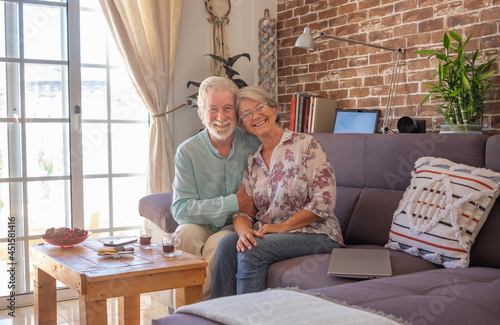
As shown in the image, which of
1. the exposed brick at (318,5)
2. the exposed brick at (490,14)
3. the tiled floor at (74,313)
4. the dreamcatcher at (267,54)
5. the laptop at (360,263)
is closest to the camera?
the laptop at (360,263)

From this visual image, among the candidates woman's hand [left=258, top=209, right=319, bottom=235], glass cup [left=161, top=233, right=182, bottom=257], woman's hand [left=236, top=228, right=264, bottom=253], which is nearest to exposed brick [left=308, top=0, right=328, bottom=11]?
woman's hand [left=258, top=209, right=319, bottom=235]

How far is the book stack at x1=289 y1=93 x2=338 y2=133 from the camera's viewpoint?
3832 mm

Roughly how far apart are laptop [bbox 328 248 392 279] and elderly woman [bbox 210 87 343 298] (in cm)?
18

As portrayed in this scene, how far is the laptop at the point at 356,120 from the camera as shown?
11.8ft

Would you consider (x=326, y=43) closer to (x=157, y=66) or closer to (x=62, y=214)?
(x=157, y=66)

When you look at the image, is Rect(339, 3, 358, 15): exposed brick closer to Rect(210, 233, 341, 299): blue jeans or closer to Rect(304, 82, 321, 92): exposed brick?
Rect(304, 82, 321, 92): exposed brick

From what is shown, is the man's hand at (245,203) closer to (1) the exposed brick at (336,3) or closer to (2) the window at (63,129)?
(2) the window at (63,129)

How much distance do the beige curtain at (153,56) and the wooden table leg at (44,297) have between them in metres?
1.32

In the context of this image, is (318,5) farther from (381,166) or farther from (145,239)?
(145,239)

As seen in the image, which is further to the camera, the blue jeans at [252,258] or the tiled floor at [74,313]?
the tiled floor at [74,313]

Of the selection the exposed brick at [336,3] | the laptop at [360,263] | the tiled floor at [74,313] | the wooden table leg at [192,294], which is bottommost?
the tiled floor at [74,313]

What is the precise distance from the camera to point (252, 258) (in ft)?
7.66

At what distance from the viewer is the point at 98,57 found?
3.89m

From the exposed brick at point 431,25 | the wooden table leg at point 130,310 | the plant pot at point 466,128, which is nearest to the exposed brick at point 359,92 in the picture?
the exposed brick at point 431,25
